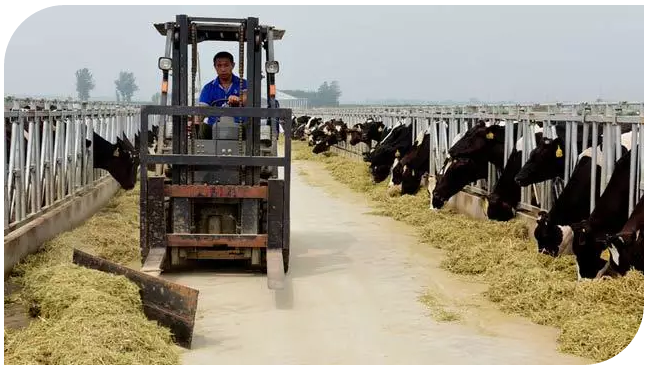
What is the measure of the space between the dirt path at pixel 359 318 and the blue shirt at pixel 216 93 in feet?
6.10

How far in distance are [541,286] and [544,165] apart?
333cm

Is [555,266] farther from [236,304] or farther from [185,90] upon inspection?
[185,90]

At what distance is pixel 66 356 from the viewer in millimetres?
5234

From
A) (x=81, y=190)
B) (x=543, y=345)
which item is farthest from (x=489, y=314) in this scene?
(x=81, y=190)

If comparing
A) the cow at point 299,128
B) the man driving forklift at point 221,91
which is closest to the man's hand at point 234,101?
the man driving forklift at point 221,91

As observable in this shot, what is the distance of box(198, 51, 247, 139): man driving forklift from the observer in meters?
9.19

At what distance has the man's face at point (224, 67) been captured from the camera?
920 centimetres

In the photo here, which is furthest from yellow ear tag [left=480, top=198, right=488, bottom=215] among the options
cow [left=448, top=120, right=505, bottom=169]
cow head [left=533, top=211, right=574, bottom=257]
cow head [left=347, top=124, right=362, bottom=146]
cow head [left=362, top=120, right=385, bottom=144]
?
cow head [left=347, top=124, right=362, bottom=146]

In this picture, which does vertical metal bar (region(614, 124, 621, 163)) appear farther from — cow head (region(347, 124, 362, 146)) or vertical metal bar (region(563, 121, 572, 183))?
cow head (region(347, 124, 362, 146))

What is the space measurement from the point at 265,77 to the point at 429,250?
3035mm

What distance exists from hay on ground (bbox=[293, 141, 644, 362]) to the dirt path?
0.19 m

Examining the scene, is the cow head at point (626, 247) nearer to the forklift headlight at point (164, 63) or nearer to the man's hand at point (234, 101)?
the man's hand at point (234, 101)

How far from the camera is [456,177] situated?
13688 millimetres

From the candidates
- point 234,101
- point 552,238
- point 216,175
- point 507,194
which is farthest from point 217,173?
point 507,194
